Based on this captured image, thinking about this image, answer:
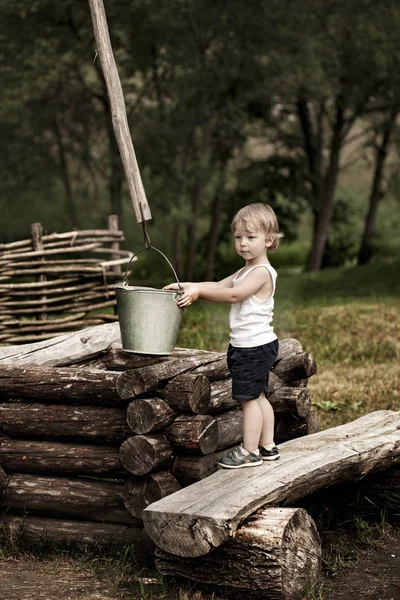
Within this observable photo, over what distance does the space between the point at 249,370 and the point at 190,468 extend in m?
0.57

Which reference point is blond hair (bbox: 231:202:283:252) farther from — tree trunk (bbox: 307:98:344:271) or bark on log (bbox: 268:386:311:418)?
tree trunk (bbox: 307:98:344:271)

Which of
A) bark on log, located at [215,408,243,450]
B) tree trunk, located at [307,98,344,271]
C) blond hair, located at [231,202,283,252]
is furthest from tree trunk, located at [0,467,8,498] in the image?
tree trunk, located at [307,98,344,271]

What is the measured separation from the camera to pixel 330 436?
5105mm

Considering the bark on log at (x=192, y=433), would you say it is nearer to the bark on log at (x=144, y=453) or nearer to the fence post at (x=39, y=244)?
the bark on log at (x=144, y=453)

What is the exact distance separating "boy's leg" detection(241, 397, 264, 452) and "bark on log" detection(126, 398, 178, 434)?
1.25 feet

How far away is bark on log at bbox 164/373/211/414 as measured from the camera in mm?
4387

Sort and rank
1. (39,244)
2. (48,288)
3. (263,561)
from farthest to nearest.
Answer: (48,288), (39,244), (263,561)

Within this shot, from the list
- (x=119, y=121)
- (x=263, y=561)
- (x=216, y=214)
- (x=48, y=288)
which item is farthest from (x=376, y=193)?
(x=263, y=561)

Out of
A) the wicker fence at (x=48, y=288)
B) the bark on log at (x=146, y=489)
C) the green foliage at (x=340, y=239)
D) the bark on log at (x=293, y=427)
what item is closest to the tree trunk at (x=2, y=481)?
the bark on log at (x=146, y=489)

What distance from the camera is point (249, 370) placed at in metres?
4.39

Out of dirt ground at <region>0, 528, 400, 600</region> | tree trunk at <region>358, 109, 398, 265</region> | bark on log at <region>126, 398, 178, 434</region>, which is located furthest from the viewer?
tree trunk at <region>358, 109, 398, 265</region>

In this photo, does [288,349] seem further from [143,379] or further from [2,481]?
[2,481]

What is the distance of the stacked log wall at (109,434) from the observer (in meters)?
4.38

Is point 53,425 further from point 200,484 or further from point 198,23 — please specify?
point 198,23
